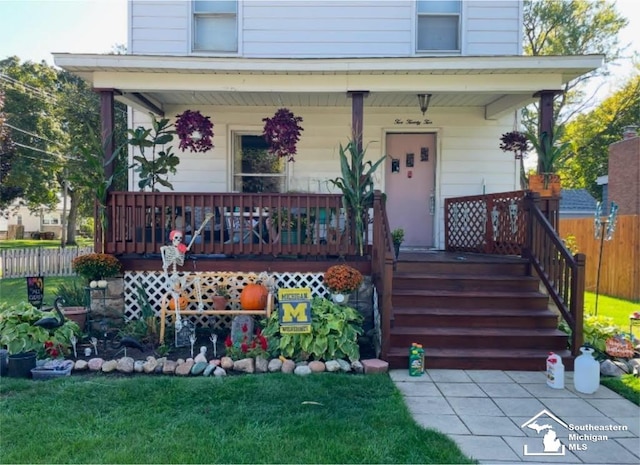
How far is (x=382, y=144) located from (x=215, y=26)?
11.2 ft

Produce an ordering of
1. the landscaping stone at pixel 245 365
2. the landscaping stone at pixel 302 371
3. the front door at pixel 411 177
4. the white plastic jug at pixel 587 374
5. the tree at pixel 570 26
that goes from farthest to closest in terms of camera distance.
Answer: the tree at pixel 570 26 → the front door at pixel 411 177 → the landscaping stone at pixel 245 365 → the landscaping stone at pixel 302 371 → the white plastic jug at pixel 587 374

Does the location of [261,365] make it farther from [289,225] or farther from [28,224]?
[28,224]

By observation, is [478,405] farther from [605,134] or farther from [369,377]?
[605,134]

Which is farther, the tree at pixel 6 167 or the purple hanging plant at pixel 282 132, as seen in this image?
the tree at pixel 6 167

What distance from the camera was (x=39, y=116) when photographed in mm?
19125

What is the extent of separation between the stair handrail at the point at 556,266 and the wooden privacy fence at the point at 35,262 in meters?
10.2

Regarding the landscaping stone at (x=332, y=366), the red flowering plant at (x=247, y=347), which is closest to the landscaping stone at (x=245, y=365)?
the red flowering plant at (x=247, y=347)

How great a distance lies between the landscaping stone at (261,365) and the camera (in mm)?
4289

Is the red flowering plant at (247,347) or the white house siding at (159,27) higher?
the white house siding at (159,27)

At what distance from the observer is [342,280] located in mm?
4980

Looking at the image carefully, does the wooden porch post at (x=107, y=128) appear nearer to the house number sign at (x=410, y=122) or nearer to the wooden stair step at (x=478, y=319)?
the wooden stair step at (x=478, y=319)

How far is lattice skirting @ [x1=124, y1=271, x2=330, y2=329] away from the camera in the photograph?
5.64 meters

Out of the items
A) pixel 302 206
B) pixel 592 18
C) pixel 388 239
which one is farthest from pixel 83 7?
pixel 592 18

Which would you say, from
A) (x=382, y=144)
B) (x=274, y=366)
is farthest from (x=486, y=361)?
(x=382, y=144)
